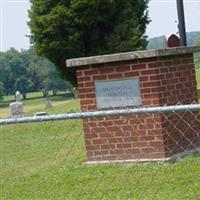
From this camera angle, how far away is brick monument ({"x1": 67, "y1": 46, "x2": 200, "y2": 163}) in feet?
25.2

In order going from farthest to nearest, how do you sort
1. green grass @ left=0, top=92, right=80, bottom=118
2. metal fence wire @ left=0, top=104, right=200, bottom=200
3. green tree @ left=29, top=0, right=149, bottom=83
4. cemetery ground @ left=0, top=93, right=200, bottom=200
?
green grass @ left=0, top=92, right=80, bottom=118 < green tree @ left=29, top=0, right=149, bottom=83 < metal fence wire @ left=0, top=104, right=200, bottom=200 < cemetery ground @ left=0, top=93, right=200, bottom=200

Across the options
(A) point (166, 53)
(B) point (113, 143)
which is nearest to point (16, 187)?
(B) point (113, 143)

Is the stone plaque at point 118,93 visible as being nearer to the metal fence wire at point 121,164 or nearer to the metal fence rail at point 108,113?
the metal fence wire at point 121,164

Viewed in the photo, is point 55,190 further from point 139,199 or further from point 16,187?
point 139,199

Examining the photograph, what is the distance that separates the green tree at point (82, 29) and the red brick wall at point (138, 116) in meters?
10.7

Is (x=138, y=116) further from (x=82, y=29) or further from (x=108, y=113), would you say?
(x=82, y=29)

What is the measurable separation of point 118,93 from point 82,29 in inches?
450

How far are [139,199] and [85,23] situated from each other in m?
13.4

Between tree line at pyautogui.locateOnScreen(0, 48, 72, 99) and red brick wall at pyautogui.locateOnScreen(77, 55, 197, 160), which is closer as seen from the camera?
red brick wall at pyautogui.locateOnScreen(77, 55, 197, 160)

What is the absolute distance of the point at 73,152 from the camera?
949 centimetres

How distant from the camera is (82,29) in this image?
1902 cm

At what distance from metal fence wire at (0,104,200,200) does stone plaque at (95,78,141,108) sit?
0.67 ft

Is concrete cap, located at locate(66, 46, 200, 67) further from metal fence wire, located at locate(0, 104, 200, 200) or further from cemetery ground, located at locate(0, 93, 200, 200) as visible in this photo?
cemetery ground, located at locate(0, 93, 200, 200)

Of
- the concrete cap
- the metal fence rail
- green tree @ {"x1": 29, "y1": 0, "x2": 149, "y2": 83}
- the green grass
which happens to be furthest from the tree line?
the metal fence rail
